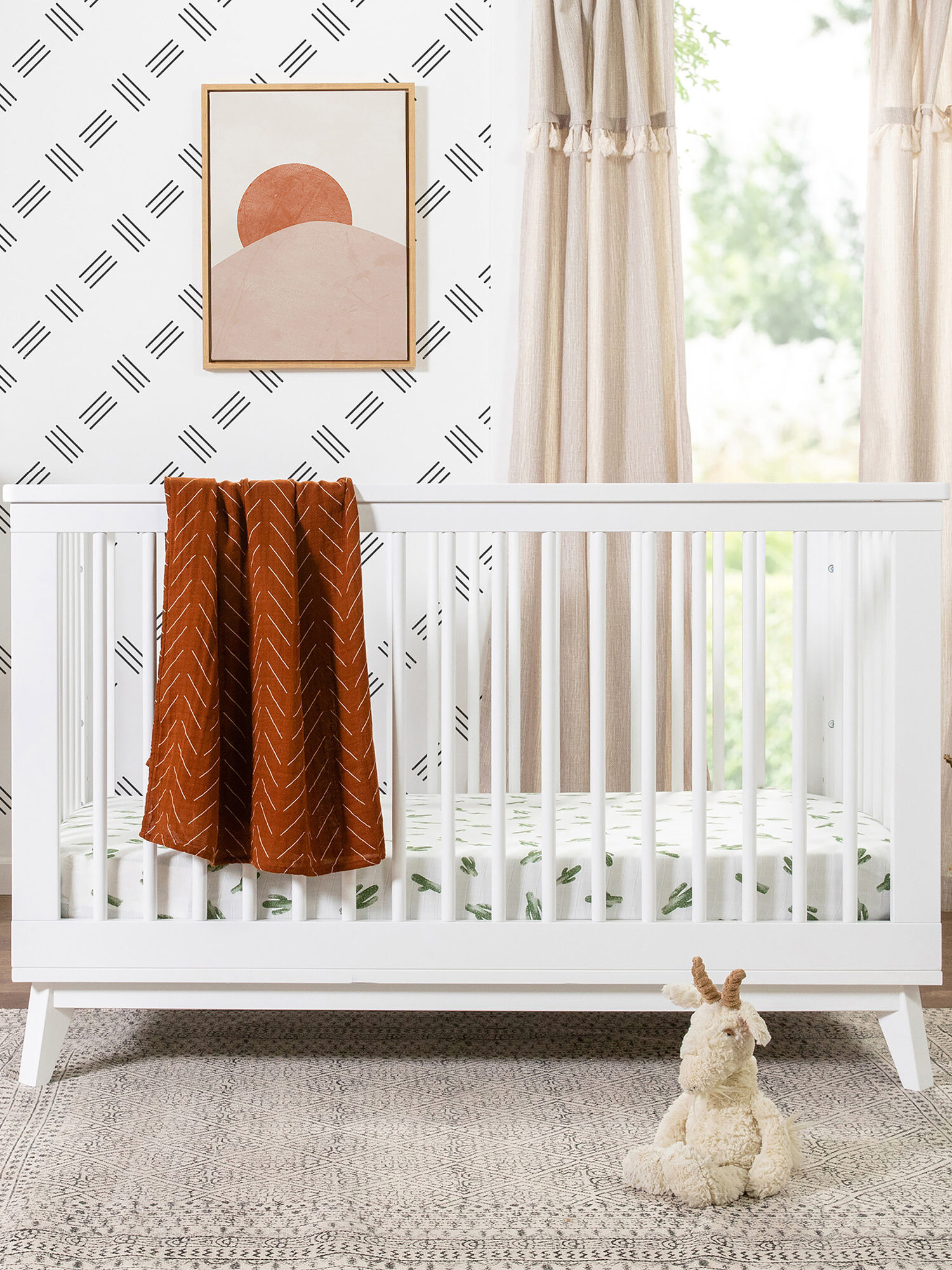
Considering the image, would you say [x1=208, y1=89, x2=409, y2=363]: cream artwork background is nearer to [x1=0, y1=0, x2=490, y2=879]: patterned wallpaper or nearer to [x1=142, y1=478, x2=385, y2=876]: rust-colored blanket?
[x1=0, y1=0, x2=490, y2=879]: patterned wallpaper

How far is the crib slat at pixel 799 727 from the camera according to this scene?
1216 millimetres

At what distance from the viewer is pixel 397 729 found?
47.8 inches

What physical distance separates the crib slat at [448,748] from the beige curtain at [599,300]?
0.67 m

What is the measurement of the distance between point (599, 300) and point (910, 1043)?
144cm

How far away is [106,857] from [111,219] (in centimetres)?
150

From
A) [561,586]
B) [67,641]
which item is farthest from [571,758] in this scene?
[67,641]

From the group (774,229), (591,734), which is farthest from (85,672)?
(774,229)

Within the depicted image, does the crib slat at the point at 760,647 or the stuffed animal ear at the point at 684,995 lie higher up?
the crib slat at the point at 760,647

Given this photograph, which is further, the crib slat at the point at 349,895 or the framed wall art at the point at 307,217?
the framed wall art at the point at 307,217

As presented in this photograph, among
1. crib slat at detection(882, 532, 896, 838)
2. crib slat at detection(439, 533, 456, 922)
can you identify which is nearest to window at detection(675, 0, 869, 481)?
crib slat at detection(882, 532, 896, 838)

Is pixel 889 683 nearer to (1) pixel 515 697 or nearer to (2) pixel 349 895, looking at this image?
(1) pixel 515 697

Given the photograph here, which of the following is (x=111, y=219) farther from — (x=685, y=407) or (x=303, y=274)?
(x=685, y=407)

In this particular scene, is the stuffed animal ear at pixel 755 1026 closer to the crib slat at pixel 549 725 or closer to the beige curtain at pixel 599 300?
the crib slat at pixel 549 725

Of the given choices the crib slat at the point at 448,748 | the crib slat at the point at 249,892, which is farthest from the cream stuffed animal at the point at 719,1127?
the crib slat at the point at 249,892
